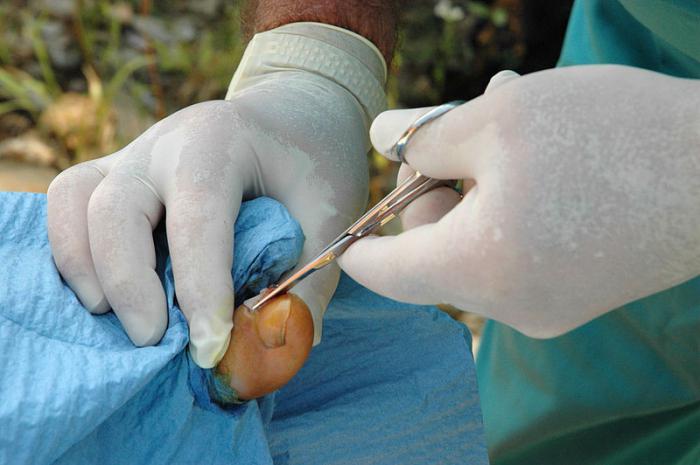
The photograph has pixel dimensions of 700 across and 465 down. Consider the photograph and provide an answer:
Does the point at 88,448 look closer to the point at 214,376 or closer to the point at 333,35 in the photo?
the point at 214,376

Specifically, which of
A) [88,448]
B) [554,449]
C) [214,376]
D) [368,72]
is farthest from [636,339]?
[88,448]

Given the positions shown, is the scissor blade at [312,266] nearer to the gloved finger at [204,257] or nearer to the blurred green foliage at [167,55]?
the gloved finger at [204,257]

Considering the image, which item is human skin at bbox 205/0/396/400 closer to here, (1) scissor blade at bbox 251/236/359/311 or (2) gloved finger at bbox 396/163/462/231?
(1) scissor blade at bbox 251/236/359/311

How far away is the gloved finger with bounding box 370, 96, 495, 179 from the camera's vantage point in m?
0.61

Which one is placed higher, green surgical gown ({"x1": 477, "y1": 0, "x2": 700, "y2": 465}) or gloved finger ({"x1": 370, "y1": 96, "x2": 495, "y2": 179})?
gloved finger ({"x1": 370, "y1": 96, "x2": 495, "y2": 179})

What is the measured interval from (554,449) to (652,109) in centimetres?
81

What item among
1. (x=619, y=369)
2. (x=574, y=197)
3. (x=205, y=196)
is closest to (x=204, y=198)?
(x=205, y=196)

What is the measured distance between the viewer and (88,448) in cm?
71

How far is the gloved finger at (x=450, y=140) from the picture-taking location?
2.02ft

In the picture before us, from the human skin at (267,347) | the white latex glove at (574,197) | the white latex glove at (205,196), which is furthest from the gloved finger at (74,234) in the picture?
the white latex glove at (574,197)

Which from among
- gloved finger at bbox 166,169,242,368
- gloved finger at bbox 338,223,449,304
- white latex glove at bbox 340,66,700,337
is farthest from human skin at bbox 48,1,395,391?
white latex glove at bbox 340,66,700,337

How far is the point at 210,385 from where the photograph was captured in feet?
2.50

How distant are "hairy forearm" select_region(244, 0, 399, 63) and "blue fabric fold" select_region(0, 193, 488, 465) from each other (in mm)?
359

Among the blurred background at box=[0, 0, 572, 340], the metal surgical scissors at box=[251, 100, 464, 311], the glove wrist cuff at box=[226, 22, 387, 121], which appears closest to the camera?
the metal surgical scissors at box=[251, 100, 464, 311]
